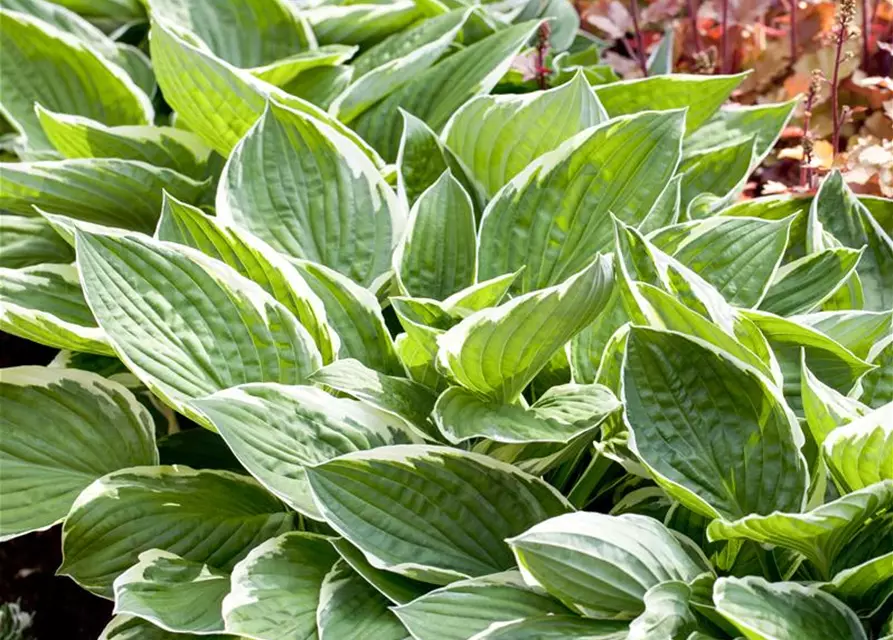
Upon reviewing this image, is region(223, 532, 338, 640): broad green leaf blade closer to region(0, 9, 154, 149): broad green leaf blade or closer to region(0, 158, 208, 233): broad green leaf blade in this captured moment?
region(0, 158, 208, 233): broad green leaf blade

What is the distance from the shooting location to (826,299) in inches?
40.0

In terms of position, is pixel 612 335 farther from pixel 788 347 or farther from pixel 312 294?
pixel 312 294

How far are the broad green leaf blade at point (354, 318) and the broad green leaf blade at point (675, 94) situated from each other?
471mm

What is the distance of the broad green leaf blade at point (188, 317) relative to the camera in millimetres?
911

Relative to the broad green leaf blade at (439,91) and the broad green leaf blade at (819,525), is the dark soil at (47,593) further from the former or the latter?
the broad green leaf blade at (819,525)

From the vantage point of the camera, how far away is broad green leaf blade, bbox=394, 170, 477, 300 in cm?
104

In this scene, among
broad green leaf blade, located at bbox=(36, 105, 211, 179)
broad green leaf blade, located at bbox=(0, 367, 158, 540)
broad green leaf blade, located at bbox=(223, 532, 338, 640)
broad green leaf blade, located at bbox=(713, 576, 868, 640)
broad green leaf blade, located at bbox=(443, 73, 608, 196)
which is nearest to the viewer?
broad green leaf blade, located at bbox=(713, 576, 868, 640)

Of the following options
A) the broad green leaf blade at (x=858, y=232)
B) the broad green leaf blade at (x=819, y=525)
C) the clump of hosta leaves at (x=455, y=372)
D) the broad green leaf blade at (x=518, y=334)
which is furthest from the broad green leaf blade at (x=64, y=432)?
the broad green leaf blade at (x=858, y=232)

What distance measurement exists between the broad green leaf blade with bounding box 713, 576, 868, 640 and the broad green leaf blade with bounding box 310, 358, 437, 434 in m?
0.29

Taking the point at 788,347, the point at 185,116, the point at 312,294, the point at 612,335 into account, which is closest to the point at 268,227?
the point at 312,294

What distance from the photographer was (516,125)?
3.88ft

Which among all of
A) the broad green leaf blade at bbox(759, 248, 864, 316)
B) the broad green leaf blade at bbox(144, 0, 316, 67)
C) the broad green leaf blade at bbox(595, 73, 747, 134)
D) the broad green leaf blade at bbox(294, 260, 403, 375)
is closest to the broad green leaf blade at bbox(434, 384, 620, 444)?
the broad green leaf blade at bbox(294, 260, 403, 375)

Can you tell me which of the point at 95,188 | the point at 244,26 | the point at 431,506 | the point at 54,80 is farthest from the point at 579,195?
the point at 54,80

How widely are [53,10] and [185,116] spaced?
1.28 feet
